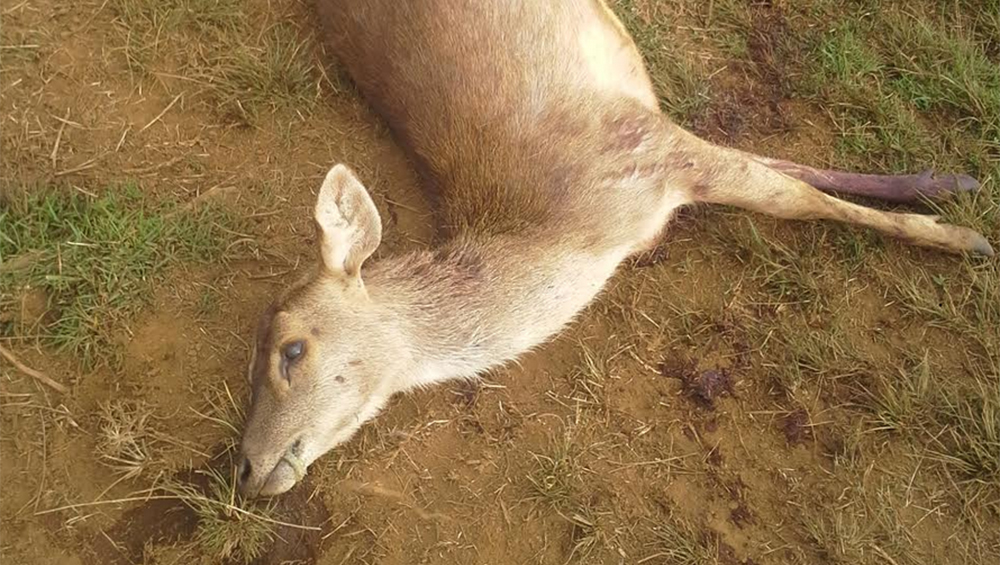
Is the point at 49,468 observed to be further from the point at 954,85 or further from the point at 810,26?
the point at 954,85

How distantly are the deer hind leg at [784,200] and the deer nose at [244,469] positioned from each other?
2085mm

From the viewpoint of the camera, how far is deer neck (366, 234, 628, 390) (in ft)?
11.7

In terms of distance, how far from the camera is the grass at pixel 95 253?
401 centimetres

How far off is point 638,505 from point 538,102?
1705mm

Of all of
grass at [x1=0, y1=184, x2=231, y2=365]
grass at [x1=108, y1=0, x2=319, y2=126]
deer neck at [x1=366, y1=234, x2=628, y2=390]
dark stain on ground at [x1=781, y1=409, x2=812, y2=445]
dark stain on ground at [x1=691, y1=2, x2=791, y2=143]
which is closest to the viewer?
Result: deer neck at [x1=366, y1=234, x2=628, y2=390]

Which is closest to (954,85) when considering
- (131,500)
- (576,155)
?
(576,155)

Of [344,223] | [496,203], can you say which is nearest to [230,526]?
[344,223]

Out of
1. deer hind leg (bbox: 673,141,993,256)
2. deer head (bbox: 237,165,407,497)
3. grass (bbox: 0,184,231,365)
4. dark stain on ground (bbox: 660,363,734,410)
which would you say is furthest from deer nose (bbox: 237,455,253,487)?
deer hind leg (bbox: 673,141,993,256)

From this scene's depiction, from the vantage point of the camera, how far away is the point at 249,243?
4227mm

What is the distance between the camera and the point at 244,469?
333 centimetres

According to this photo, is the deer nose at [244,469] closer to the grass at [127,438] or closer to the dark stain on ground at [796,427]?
the grass at [127,438]

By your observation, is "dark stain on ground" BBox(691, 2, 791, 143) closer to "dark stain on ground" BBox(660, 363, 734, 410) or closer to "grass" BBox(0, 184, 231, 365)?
"dark stain on ground" BBox(660, 363, 734, 410)

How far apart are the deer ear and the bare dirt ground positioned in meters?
0.85

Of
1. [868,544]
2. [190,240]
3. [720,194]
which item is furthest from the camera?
[190,240]
